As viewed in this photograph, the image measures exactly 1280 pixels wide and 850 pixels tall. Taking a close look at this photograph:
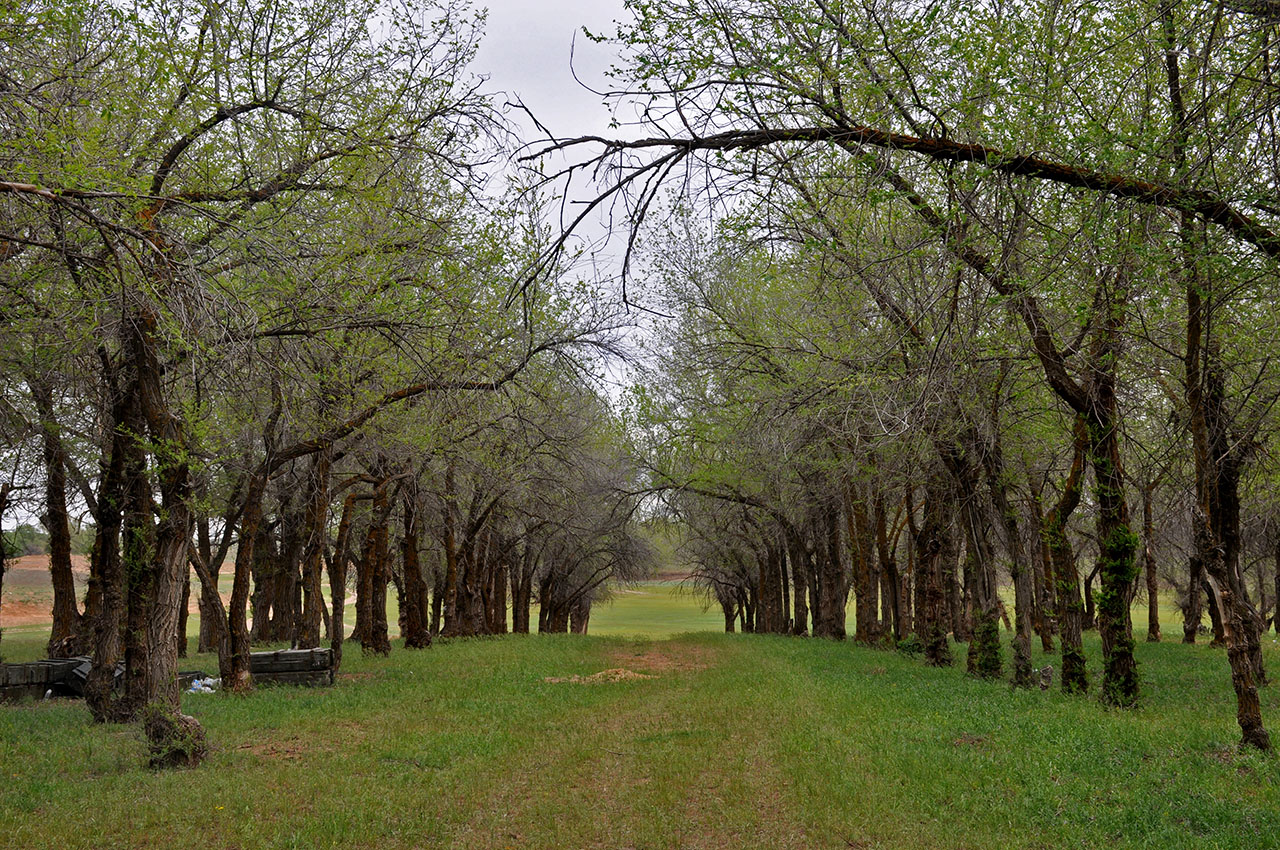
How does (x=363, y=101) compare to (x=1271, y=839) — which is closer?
(x=1271, y=839)

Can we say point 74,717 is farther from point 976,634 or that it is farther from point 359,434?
point 976,634

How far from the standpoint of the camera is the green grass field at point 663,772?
7258mm

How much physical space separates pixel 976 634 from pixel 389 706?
1175 centimetres

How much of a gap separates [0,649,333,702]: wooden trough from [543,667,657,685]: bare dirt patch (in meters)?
4.58

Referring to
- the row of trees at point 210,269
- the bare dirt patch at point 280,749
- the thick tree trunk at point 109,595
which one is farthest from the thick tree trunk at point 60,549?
the bare dirt patch at point 280,749

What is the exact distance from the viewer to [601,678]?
64.2 ft

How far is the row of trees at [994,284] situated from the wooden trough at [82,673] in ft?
31.8

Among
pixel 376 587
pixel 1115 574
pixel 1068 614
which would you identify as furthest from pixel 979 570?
pixel 376 587

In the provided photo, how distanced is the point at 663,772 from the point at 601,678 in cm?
1027

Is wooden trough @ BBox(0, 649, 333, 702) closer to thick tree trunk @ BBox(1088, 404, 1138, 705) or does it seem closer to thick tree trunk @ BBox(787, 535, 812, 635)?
thick tree trunk @ BBox(1088, 404, 1138, 705)

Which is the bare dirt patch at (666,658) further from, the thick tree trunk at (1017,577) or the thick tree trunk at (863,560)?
the thick tree trunk at (1017,577)

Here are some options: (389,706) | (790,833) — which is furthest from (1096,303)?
(389,706)

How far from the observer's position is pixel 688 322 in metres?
23.6

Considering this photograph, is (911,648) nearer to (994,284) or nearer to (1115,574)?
(1115,574)
